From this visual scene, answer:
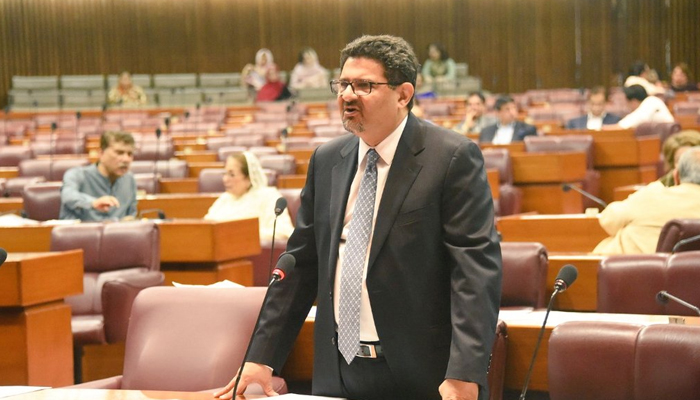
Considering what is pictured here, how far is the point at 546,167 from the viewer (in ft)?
25.2

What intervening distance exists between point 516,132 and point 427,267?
22.9 feet

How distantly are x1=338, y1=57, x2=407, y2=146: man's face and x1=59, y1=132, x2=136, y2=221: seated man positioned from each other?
4110mm

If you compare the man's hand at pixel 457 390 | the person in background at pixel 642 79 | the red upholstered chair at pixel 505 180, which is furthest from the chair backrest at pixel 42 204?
the person in background at pixel 642 79

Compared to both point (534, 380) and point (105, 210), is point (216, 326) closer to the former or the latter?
point (534, 380)

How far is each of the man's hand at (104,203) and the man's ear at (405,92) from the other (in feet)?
13.3

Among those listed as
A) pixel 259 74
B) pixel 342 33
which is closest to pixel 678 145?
pixel 259 74

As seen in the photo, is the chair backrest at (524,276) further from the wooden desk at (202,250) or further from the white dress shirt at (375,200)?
the wooden desk at (202,250)

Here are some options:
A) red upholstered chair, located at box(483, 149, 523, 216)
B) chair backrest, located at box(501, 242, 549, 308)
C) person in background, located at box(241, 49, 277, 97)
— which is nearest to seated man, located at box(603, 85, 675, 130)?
red upholstered chair, located at box(483, 149, 523, 216)

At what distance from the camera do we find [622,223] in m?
4.67

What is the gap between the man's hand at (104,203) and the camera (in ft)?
19.9

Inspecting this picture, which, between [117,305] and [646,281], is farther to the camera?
[117,305]

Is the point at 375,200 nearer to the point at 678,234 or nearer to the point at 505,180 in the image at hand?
the point at 678,234

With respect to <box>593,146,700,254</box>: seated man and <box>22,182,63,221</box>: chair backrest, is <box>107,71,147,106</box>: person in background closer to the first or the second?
<box>22,182,63,221</box>: chair backrest

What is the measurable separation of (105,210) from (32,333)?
6.47 feet
